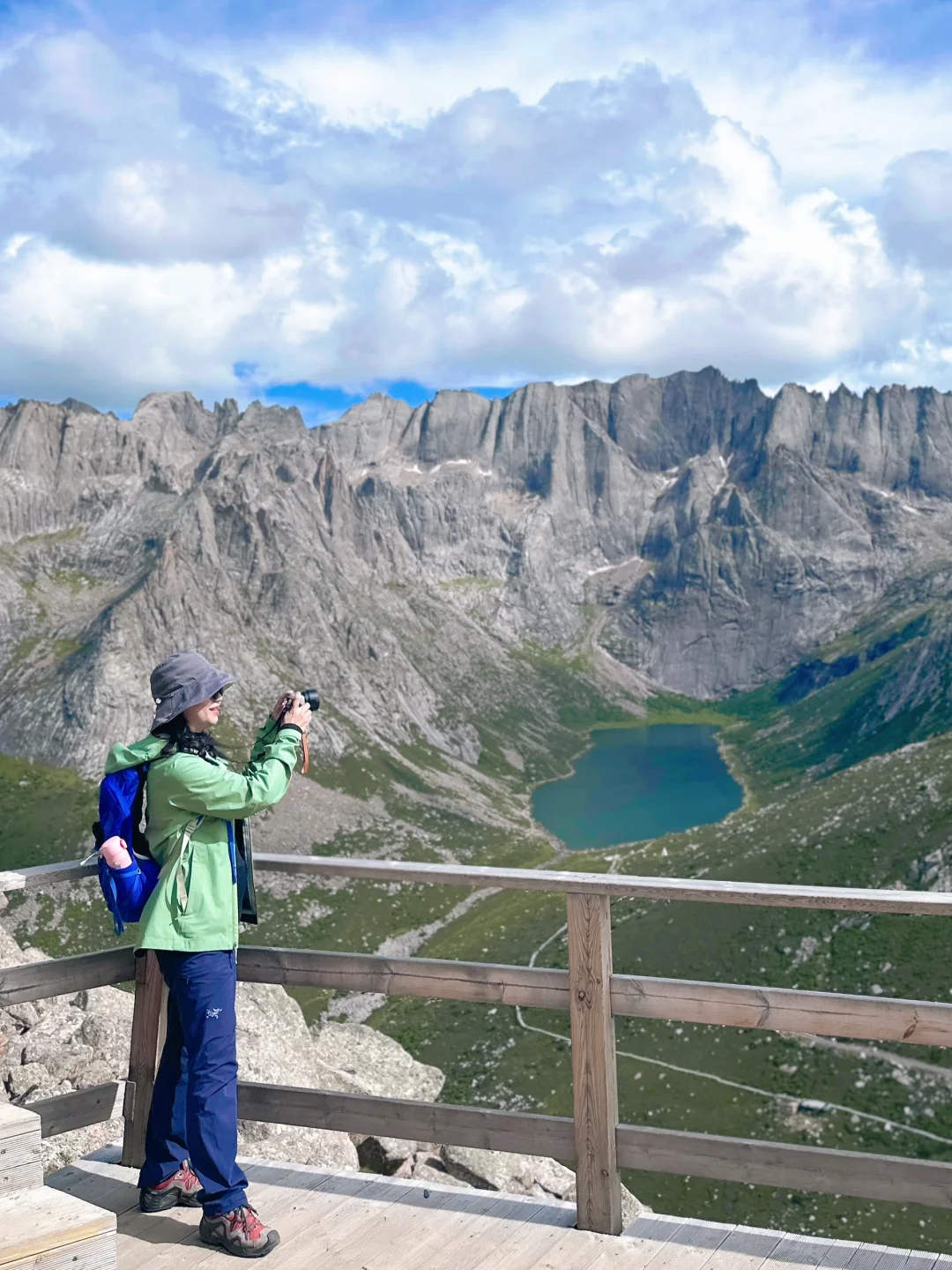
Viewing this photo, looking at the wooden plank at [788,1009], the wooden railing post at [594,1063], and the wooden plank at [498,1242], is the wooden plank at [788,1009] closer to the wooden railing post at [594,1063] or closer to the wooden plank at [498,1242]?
the wooden railing post at [594,1063]

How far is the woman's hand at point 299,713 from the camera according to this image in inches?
364

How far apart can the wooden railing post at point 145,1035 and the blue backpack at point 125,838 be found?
1033 millimetres

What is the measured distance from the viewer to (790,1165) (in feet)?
26.5

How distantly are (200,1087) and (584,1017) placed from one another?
3.16m

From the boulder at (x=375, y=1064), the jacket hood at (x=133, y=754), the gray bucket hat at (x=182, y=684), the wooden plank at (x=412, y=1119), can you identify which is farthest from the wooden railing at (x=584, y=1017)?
the boulder at (x=375, y=1064)

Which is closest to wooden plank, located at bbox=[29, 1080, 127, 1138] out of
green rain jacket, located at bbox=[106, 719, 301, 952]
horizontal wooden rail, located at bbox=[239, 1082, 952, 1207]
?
horizontal wooden rail, located at bbox=[239, 1082, 952, 1207]

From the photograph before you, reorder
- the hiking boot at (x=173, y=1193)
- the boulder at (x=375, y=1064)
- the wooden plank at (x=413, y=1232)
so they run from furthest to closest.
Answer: the boulder at (x=375, y=1064) → the hiking boot at (x=173, y=1193) → the wooden plank at (x=413, y=1232)

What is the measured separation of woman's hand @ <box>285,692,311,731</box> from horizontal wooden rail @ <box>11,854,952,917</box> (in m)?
1.17

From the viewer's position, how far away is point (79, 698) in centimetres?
18762

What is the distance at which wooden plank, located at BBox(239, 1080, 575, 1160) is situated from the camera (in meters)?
8.86

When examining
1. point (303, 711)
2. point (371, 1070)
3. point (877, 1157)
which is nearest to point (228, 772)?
point (303, 711)

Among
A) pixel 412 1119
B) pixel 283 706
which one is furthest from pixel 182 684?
pixel 412 1119

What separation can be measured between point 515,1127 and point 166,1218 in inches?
122

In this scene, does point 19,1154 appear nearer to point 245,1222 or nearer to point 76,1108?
point 245,1222
